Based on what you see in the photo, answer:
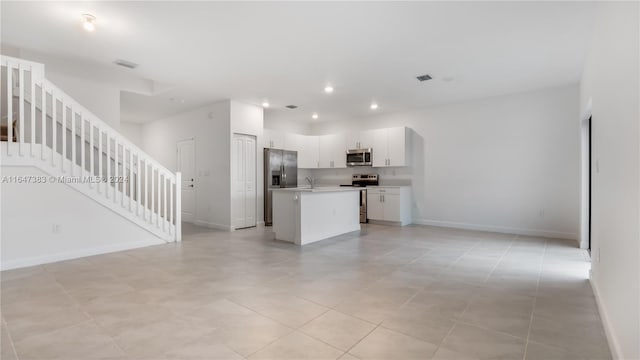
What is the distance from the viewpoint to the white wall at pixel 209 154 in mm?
6910

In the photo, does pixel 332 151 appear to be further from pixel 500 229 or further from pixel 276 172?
pixel 500 229

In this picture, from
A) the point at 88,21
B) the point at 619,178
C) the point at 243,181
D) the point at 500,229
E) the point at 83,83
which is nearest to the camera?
the point at 619,178

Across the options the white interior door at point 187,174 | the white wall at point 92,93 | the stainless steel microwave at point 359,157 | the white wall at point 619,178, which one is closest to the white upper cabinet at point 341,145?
the stainless steel microwave at point 359,157

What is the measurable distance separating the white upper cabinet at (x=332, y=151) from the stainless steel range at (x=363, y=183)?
51 cm

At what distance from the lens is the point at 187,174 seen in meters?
8.00

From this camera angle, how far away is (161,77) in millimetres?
5426

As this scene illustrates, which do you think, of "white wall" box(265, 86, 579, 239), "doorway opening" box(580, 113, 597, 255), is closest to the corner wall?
"white wall" box(265, 86, 579, 239)

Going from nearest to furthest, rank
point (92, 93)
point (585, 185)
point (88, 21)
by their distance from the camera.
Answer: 1. point (88, 21)
2. point (585, 185)
3. point (92, 93)

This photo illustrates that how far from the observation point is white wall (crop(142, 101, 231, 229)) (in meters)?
6.91

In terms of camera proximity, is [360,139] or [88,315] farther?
[360,139]

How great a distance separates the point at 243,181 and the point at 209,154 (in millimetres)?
1066

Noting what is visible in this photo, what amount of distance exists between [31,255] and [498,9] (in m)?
6.32

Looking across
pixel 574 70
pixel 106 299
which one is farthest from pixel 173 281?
pixel 574 70

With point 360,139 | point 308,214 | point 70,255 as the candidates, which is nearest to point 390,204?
point 360,139
